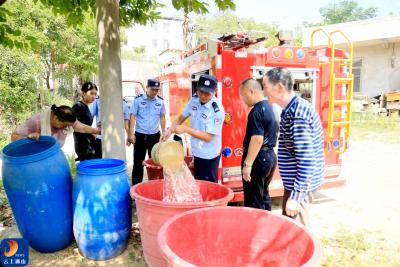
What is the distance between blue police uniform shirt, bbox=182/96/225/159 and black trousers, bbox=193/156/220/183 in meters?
0.06

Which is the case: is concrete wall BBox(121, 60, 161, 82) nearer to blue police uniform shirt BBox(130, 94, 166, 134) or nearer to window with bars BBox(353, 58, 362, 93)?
window with bars BBox(353, 58, 362, 93)

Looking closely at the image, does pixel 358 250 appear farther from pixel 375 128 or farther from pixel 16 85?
pixel 16 85

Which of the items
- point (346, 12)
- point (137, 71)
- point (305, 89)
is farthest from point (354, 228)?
point (346, 12)

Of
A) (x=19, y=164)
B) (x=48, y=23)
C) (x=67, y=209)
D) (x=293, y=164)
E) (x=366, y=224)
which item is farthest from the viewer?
(x=48, y=23)

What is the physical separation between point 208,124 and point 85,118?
6.61 feet

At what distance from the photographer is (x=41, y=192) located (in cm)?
323

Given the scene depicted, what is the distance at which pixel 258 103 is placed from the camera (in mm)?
3307

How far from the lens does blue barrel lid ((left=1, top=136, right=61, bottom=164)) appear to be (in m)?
3.18

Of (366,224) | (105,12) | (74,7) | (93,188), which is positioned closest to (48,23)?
(74,7)

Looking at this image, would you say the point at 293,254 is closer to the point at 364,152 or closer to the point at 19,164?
the point at 19,164

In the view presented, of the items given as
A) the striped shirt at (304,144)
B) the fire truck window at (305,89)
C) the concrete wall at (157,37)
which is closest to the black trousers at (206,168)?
the striped shirt at (304,144)

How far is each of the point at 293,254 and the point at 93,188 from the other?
6.49ft

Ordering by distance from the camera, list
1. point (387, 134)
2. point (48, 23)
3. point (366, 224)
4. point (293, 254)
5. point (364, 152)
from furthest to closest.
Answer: point (48, 23), point (387, 134), point (364, 152), point (366, 224), point (293, 254)

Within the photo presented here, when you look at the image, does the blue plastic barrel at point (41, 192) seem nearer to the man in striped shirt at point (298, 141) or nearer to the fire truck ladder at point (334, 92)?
the man in striped shirt at point (298, 141)
